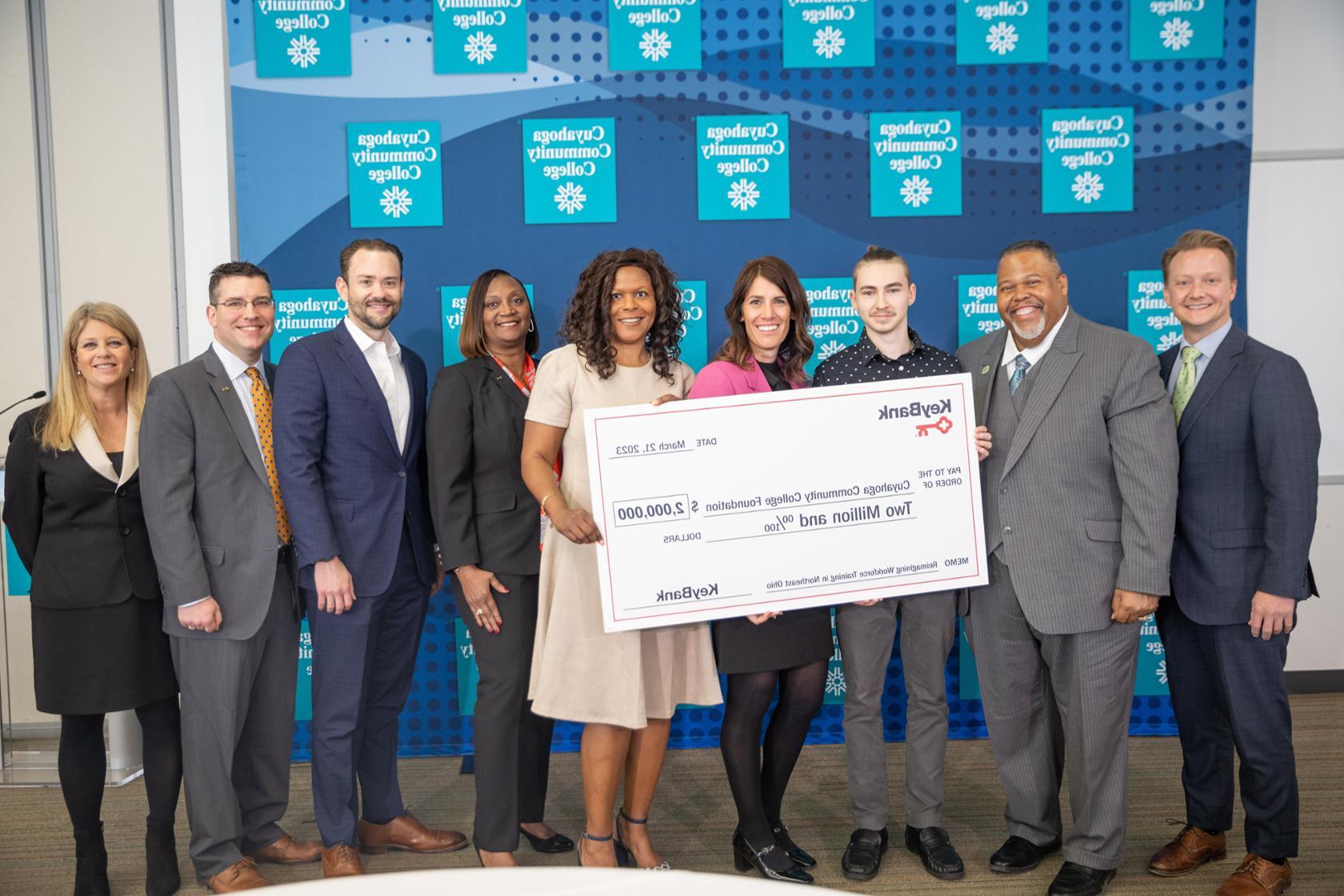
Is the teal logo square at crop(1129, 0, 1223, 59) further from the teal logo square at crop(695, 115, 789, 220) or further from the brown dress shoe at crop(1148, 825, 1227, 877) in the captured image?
the brown dress shoe at crop(1148, 825, 1227, 877)

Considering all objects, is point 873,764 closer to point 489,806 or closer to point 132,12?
point 489,806

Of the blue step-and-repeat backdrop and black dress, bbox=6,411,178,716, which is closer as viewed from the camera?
black dress, bbox=6,411,178,716

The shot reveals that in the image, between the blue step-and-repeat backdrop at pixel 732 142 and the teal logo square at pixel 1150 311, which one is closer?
the blue step-and-repeat backdrop at pixel 732 142

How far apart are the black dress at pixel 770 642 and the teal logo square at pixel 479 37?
204cm

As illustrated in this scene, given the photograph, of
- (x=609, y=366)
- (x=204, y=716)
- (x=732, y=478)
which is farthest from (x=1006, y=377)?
(x=204, y=716)

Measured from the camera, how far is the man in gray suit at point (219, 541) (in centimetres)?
269

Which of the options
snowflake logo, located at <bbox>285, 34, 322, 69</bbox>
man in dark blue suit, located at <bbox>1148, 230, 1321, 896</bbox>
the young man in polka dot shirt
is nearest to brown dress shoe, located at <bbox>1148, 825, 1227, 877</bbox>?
man in dark blue suit, located at <bbox>1148, 230, 1321, 896</bbox>

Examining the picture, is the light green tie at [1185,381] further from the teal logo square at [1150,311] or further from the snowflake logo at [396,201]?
the snowflake logo at [396,201]

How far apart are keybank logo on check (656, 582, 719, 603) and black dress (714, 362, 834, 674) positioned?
146 millimetres

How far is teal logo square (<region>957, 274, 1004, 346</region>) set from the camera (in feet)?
13.1

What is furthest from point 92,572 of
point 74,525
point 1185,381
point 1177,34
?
point 1177,34

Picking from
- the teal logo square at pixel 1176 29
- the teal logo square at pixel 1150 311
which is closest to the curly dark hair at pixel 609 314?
the teal logo square at pixel 1150 311
